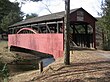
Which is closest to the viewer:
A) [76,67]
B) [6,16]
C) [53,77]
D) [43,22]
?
[53,77]

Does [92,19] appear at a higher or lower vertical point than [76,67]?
higher

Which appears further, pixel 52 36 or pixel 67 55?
pixel 52 36

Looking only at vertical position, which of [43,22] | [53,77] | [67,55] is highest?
[43,22]

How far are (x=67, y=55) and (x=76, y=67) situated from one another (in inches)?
39.5

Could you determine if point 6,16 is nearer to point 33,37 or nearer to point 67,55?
point 33,37

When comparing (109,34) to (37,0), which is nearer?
(37,0)

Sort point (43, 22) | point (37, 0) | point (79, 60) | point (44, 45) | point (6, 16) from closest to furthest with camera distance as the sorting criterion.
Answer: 1. point (79, 60)
2. point (37, 0)
3. point (44, 45)
4. point (43, 22)
5. point (6, 16)

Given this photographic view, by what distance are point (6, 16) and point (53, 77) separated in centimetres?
5135

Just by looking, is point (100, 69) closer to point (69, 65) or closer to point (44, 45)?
point (69, 65)

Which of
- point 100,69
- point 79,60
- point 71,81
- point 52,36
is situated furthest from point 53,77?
point 52,36

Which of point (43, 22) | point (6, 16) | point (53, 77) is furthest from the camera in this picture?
point (6, 16)

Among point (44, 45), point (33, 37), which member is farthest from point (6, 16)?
point (44, 45)

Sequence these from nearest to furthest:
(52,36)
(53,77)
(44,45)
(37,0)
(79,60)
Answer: (53,77)
(79,60)
(37,0)
(52,36)
(44,45)

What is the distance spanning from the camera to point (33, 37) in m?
27.2
